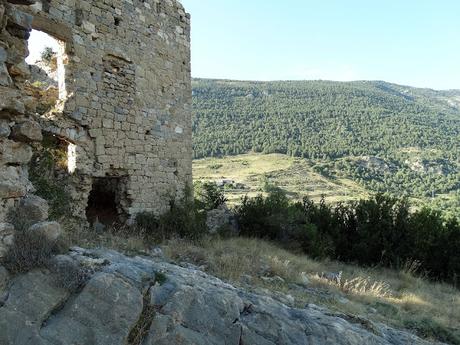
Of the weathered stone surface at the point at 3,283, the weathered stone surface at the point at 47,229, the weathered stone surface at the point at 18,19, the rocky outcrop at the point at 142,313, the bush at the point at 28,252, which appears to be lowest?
the rocky outcrop at the point at 142,313

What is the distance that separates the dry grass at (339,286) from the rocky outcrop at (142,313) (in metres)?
1.31

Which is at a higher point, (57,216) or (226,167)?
(57,216)

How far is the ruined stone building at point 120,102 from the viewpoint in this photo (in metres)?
7.65

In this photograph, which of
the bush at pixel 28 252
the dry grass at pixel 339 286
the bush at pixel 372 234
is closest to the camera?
the bush at pixel 28 252

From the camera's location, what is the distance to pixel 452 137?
70438mm

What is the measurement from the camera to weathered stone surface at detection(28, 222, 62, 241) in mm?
3555

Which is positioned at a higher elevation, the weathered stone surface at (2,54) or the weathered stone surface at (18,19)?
the weathered stone surface at (18,19)

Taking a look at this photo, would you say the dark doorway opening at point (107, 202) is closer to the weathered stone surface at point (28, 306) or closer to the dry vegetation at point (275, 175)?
the weathered stone surface at point (28, 306)

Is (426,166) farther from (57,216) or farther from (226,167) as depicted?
(57,216)

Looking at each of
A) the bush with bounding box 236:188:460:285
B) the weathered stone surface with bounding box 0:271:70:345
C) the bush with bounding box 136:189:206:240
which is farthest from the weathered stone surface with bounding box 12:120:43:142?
the bush with bounding box 236:188:460:285

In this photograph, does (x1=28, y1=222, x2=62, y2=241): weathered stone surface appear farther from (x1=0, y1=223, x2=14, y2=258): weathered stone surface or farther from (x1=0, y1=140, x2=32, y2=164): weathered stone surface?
(x1=0, y1=140, x2=32, y2=164): weathered stone surface

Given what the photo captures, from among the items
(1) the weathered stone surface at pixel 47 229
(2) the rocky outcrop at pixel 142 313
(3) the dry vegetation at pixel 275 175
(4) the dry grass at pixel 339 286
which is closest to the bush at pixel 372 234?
(4) the dry grass at pixel 339 286

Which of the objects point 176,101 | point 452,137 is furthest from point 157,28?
point 452,137

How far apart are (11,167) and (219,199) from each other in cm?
1017
